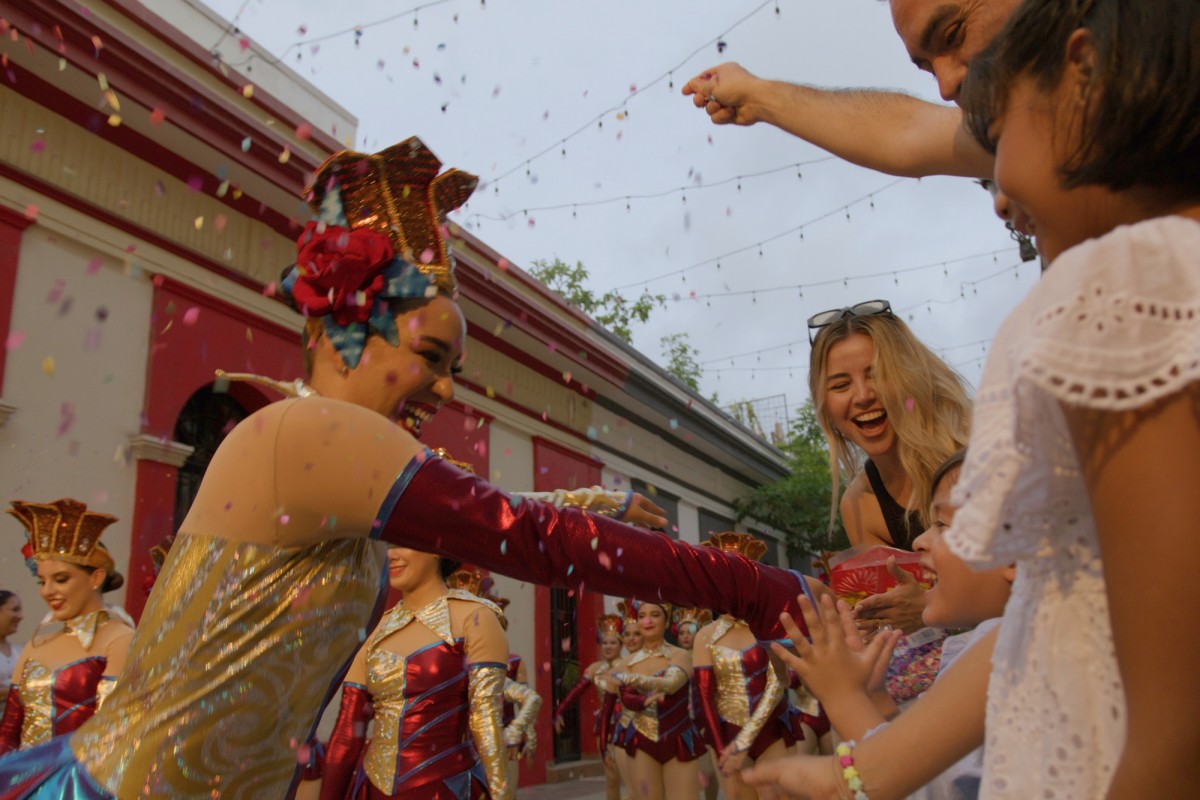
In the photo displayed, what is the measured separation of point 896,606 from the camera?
86.3 inches

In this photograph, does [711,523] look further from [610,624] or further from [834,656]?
[834,656]

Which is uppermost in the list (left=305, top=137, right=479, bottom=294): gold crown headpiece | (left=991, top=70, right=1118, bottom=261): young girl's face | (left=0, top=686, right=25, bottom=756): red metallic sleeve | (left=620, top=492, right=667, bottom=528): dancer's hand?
(left=305, top=137, right=479, bottom=294): gold crown headpiece

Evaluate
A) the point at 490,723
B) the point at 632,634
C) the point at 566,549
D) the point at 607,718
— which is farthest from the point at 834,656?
the point at 632,634

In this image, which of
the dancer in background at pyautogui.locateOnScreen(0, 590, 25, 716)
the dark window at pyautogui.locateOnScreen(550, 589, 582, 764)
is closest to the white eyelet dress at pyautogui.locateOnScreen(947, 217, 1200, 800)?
the dancer in background at pyautogui.locateOnScreen(0, 590, 25, 716)

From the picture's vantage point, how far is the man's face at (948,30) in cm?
196

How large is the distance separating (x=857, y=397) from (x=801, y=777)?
1907mm

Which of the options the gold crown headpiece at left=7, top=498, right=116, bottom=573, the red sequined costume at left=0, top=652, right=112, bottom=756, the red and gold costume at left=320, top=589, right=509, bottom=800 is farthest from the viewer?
the gold crown headpiece at left=7, top=498, right=116, bottom=573

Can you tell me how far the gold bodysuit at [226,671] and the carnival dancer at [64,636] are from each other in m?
4.08

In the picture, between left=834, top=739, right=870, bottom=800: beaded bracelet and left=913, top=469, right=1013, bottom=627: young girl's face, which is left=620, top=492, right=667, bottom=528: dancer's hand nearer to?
left=913, top=469, right=1013, bottom=627: young girl's face

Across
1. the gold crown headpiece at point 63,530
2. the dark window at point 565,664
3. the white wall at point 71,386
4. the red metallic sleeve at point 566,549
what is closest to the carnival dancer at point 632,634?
the dark window at point 565,664

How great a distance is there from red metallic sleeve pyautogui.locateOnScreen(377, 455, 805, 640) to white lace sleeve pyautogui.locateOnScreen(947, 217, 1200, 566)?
942mm

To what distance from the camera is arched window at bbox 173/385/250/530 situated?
8.02 m

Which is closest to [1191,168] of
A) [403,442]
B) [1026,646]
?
[1026,646]

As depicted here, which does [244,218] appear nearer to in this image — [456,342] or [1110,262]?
[456,342]
